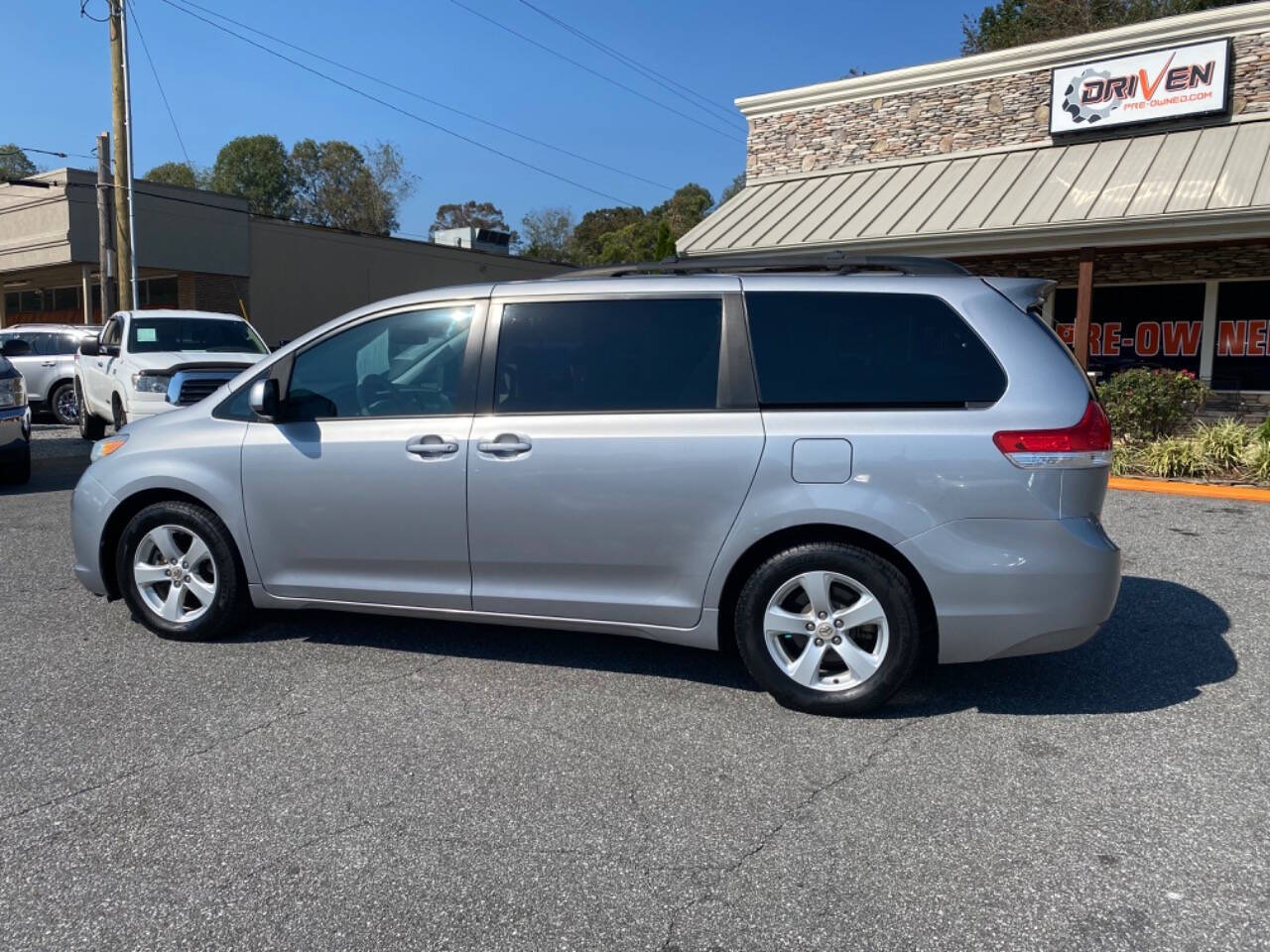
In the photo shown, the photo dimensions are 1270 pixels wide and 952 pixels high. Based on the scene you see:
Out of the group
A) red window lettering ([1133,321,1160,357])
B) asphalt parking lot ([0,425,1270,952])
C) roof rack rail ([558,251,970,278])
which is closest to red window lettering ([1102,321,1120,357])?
red window lettering ([1133,321,1160,357])

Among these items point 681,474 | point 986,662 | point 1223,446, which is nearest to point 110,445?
point 681,474

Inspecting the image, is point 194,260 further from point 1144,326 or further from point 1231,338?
point 1231,338

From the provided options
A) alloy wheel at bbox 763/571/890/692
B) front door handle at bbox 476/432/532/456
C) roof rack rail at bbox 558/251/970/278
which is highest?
roof rack rail at bbox 558/251/970/278

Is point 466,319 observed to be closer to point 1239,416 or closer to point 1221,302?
point 1239,416

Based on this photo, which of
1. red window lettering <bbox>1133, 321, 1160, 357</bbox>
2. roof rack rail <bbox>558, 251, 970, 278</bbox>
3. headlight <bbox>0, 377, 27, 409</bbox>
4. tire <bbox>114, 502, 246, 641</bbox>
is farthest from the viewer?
red window lettering <bbox>1133, 321, 1160, 357</bbox>

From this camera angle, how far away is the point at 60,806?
3596 mm

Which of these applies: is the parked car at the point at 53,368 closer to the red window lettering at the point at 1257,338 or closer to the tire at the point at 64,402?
the tire at the point at 64,402

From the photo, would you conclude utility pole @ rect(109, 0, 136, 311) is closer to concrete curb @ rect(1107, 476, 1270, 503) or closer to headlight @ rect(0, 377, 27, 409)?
headlight @ rect(0, 377, 27, 409)

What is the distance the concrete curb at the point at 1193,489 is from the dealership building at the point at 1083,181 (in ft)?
13.1

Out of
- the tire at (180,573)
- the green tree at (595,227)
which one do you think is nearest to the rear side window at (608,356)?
the tire at (180,573)

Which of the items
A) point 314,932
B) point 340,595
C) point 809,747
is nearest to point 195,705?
point 340,595

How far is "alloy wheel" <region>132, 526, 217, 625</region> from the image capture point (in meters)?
5.31

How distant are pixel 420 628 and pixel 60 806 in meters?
2.28

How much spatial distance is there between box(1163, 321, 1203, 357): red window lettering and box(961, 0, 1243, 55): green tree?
771 inches
